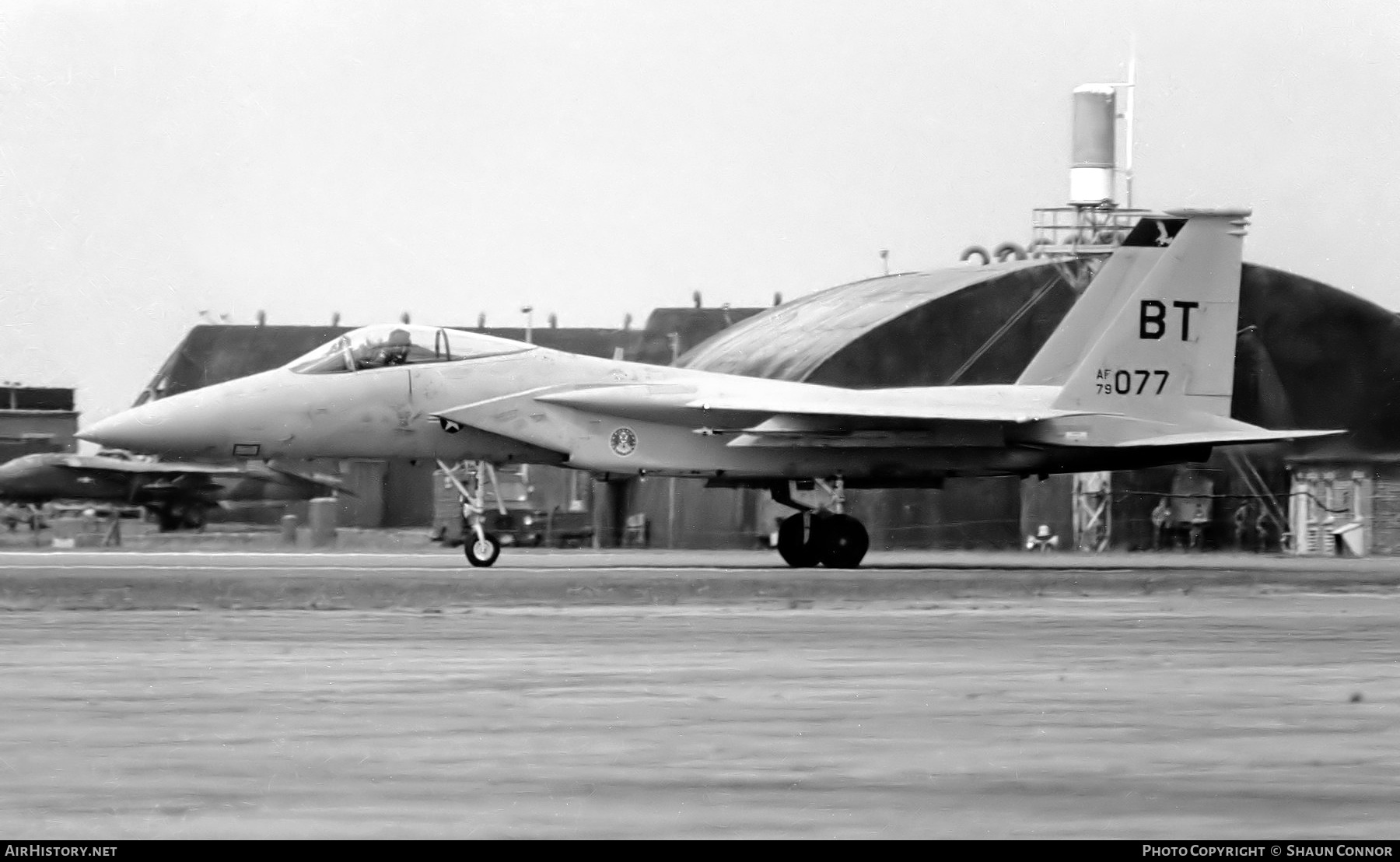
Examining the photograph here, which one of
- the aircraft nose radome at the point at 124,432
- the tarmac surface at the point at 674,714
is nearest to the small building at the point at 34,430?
the aircraft nose radome at the point at 124,432

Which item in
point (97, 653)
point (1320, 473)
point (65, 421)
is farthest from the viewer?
point (65, 421)

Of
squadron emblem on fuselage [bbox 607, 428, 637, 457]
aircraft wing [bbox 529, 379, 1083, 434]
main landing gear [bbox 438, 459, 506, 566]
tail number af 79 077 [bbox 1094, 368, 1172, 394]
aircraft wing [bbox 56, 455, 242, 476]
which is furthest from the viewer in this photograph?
aircraft wing [bbox 56, 455, 242, 476]

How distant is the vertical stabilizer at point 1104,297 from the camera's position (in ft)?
77.8

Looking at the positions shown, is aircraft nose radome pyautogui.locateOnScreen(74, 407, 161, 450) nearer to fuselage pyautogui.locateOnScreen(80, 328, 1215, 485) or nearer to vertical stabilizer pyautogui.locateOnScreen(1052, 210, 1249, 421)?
fuselage pyautogui.locateOnScreen(80, 328, 1215, 485)

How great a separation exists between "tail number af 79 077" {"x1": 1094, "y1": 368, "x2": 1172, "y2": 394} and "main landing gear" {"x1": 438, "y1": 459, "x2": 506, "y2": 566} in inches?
280

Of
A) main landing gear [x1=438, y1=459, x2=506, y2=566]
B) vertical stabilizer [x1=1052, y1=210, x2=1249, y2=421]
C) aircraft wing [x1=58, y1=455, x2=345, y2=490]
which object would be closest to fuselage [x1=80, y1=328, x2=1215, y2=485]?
main landing gear [x1=438, y1=459, x2=506, y2=566]

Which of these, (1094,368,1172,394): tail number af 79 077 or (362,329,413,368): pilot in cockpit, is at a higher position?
(362,329,413,368): pilot in cockpit

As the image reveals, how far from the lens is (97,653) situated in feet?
33.9

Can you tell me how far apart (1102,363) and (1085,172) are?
15263 millimetres

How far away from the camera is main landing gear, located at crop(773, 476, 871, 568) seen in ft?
73.5

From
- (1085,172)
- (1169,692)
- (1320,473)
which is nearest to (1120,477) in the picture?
(1320,473)

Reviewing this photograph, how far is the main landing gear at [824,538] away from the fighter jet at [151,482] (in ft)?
77.8

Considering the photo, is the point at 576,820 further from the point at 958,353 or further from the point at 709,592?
the point at 958,353

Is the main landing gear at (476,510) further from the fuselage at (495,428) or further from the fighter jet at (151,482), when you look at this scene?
the fighter jet at (151,482)
